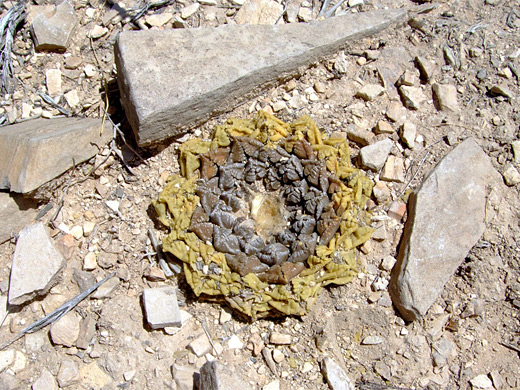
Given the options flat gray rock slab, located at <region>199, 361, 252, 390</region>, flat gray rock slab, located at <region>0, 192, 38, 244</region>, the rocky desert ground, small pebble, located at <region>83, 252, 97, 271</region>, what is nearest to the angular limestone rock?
the rocky desert ground

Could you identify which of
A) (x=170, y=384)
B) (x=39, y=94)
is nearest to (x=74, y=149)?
(x=39, y=94)

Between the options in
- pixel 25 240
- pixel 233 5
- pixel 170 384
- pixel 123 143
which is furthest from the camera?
pixel 233 5

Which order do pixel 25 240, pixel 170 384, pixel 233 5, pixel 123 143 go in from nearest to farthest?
pixel 170 384
pixel 25 240
pixel 123 143
pixel 233 5

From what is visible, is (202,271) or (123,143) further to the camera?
(123,143)

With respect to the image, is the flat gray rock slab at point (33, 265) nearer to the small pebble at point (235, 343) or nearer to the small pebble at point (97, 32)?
the small pebble at point (235, 343)

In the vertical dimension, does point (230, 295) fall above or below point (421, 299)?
above

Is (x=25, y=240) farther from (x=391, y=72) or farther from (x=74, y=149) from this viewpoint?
(x=391, y=72)

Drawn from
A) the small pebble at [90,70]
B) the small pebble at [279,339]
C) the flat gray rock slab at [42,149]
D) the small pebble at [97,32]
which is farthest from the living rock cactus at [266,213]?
the small pebble at [97,32]
